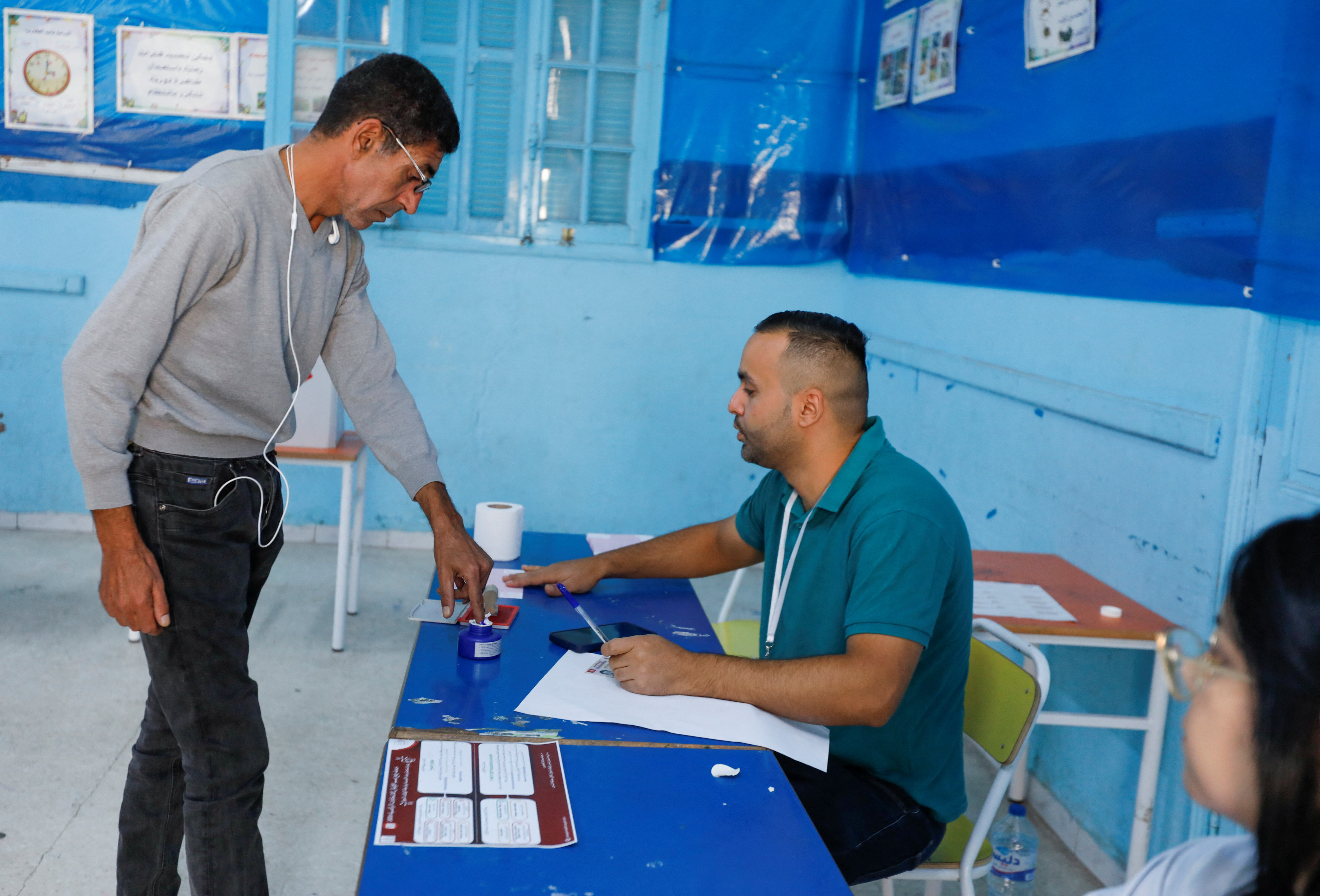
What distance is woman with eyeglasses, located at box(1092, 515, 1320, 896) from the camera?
0.67 meters

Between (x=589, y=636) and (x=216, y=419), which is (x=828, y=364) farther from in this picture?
(x=216, y=419)

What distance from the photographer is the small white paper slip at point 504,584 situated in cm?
182

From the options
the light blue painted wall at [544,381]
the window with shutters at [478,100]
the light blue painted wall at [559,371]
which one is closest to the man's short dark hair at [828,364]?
the light blue painted wall at [559,371]

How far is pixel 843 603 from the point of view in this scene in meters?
1.64

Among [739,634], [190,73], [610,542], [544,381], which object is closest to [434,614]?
[610,542]

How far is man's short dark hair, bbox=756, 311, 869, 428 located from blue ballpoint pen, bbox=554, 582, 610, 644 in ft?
1.61

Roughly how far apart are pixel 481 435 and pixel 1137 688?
2.97 m

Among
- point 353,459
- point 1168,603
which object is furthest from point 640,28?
point 1168,603

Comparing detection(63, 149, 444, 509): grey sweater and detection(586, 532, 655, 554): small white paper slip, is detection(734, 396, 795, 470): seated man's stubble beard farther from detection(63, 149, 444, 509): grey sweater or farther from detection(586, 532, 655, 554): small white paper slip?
detection(63, 149, 444, 509): grey sweater

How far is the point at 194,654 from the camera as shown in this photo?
5.07 ft

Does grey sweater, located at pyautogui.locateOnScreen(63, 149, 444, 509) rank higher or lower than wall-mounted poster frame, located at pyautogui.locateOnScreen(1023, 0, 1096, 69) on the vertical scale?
lower

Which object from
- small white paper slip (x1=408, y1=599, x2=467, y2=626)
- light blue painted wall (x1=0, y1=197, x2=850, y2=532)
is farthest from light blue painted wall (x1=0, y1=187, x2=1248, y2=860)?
small white paper slip (x1=408, y1=599, x2=467, y2=626)

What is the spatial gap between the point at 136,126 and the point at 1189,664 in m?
4.52

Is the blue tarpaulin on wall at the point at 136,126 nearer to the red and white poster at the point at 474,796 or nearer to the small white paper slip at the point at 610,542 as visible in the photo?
the small white paper slip at the point at 610,542
